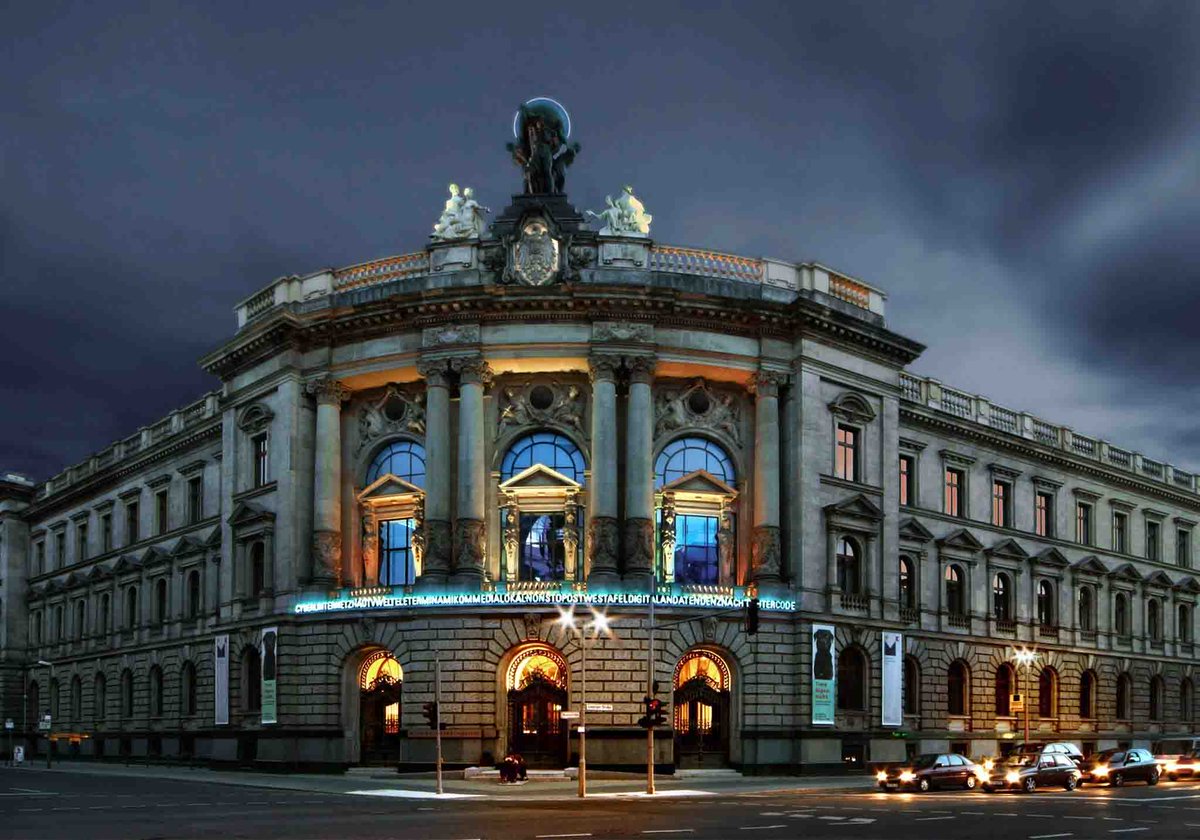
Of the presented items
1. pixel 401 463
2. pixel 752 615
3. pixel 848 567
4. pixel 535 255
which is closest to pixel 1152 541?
pixel 848 567

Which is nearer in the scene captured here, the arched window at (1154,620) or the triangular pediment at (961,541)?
the triangular pediment at (961,541)

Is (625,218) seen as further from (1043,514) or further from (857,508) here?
(1043,514)

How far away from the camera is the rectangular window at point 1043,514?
83625mm

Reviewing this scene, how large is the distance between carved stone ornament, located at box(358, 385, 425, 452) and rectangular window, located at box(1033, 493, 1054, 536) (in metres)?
37.3

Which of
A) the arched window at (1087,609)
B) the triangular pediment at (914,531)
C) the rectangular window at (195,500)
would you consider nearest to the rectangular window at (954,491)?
the triangular pediment at (914,531)

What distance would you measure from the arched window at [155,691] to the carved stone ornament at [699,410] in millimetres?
38395

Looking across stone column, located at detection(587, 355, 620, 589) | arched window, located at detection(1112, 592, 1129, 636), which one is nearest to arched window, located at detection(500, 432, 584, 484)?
stone column, located at detection(587, 355, 620, 589)

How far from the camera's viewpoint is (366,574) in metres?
67.1

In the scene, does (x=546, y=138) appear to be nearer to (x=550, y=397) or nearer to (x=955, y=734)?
(x=550, y=397)

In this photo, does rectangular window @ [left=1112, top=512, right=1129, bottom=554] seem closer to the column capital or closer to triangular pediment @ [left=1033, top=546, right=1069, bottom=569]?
triangular pediment @ [left=1033, top=546, right=1069, bottom=569]

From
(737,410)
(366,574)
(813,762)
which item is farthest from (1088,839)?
(366,574)

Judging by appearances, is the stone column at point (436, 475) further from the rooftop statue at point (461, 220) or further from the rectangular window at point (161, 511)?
the rectangular window at point (161, 511)

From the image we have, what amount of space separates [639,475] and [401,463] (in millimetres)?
12045

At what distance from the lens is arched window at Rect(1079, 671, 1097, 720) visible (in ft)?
275
